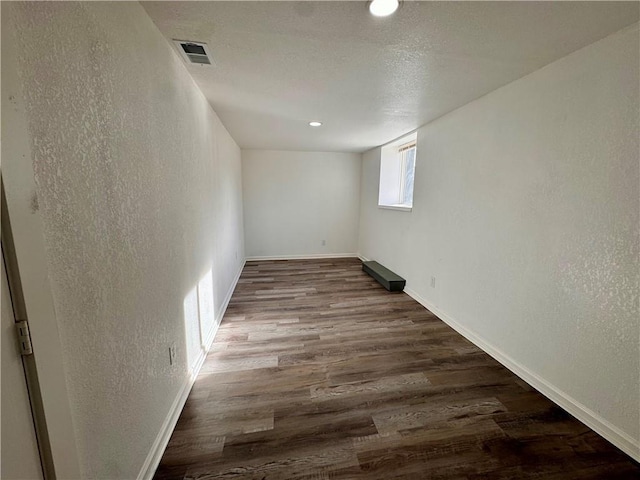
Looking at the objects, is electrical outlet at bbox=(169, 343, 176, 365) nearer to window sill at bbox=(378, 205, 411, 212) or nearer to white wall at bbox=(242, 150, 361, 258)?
window sill at bbox=(378, 205, 411, 212)

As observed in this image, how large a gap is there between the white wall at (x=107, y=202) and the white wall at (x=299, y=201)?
3163mm

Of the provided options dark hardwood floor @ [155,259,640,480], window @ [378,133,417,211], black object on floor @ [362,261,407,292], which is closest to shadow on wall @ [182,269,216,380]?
dark hardwood floor @ [155,259,640,480]

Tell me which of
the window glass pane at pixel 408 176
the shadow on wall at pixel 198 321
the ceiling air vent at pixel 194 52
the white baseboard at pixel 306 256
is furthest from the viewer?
the white baseboard at pixel 306 256

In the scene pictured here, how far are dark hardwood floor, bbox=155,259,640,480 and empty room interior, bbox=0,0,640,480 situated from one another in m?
0.01

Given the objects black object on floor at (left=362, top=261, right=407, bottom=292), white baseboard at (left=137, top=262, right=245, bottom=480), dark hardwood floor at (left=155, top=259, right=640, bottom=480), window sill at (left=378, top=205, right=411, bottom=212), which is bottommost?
dark hardwood floor at (left=155, top=259, right=640, bottom=480)

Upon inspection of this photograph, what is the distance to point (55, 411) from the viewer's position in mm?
654

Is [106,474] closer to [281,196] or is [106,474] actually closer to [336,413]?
[336,413]

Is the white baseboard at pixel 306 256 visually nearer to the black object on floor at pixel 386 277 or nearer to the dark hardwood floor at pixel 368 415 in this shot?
the black object on floor at pixel 386 277

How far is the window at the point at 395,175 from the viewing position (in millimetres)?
4094

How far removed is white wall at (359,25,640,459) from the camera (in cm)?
130

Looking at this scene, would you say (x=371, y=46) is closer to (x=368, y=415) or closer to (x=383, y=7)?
(x=383, y=7)

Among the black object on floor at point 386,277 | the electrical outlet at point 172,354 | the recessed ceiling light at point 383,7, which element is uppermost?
the recessed ceiling light at point 383,7

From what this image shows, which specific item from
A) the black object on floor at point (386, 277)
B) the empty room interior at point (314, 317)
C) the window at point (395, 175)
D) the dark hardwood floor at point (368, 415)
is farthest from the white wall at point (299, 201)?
the dark hardwood floor at point (368, 415)

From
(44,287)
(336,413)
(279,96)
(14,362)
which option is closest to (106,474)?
(14,362)
